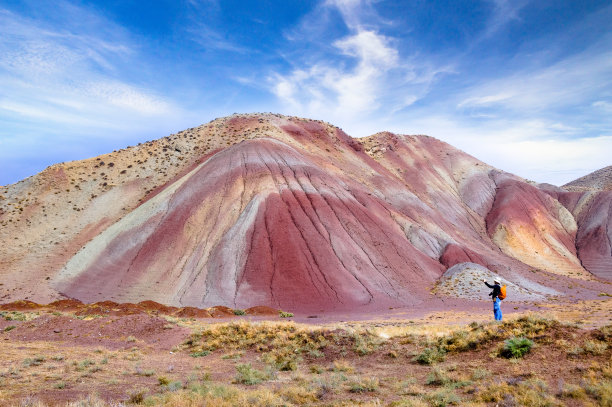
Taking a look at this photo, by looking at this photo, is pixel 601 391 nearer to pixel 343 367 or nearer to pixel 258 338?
pixel 343 367

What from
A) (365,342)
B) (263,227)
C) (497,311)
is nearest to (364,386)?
(365,342)

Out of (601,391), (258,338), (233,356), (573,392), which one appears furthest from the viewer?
(258,338)

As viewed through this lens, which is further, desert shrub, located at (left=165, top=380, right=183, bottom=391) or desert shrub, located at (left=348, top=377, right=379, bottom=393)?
desert shrub, located at (left=165, top=380, right=183, bottom=391)

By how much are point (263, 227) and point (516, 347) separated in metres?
29.7

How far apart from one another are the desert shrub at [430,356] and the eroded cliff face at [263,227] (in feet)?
65.0

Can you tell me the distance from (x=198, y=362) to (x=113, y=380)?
12.3 ft

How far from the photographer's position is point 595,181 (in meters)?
83.9

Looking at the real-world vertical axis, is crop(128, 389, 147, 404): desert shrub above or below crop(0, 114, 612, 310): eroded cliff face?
below

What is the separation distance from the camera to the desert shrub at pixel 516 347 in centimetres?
982

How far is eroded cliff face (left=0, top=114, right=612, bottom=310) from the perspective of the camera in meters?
34.3

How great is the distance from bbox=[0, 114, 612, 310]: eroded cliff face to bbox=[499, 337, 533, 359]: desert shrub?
21716 millimetres

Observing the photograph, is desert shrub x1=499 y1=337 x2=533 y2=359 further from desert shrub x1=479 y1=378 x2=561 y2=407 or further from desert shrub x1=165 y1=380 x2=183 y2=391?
desert shrub x1=165 y1=380 x2=183 y2=391

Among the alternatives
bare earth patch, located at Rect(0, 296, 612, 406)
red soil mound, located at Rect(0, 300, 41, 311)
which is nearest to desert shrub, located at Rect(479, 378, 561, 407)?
bare earth patch, located at Rect(0, 296, 612, 406)

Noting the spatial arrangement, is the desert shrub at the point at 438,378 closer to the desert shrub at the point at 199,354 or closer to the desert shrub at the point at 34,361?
the desert shrub at the point at 199,354
